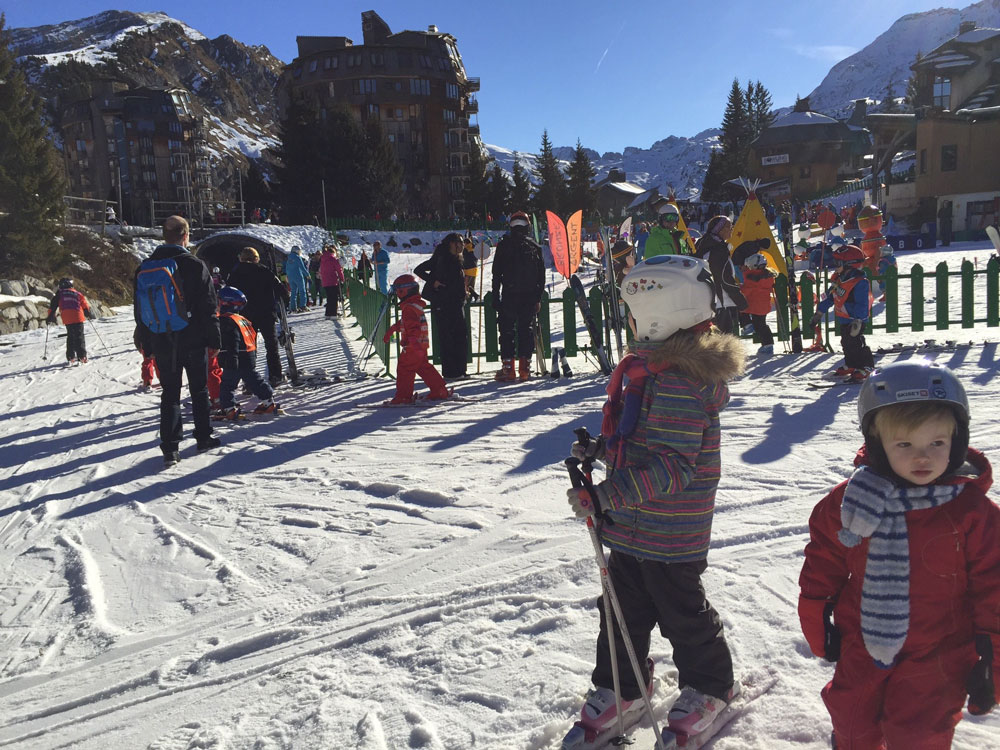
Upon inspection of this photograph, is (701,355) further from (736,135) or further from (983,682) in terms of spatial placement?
(736,135)

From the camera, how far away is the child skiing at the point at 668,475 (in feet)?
6.97

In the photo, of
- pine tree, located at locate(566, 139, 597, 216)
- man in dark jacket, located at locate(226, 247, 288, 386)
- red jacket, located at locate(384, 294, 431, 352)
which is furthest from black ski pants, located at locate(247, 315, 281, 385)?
pine tree, located at locate(566, 139, 597, 216)

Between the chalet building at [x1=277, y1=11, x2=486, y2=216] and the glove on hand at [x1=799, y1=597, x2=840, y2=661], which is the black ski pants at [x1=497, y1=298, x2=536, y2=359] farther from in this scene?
the chalet building at [x1=277, y1=11, x2=486, y2=216]

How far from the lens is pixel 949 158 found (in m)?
30.8

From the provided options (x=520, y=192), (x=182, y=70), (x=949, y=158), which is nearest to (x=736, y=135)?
(x=520, y=192)

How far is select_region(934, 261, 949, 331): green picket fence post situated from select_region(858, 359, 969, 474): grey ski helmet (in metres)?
9.90

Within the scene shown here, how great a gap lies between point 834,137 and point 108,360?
58077 millimetres

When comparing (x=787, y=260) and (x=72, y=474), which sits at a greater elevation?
(x=787, y=260)

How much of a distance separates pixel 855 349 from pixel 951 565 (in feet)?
21.1

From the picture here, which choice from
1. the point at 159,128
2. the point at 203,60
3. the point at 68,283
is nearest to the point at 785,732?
the point at 68,283

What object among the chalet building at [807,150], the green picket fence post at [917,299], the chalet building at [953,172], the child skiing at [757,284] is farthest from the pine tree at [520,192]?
the child skiing at [757,284]

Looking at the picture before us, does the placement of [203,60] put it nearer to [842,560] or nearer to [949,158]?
[949,158]

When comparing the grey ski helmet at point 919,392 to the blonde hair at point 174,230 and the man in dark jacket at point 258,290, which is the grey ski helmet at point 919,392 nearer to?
the blonde hair at point 174,230

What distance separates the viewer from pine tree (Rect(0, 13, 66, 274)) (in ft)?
78.6
